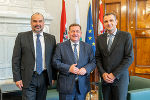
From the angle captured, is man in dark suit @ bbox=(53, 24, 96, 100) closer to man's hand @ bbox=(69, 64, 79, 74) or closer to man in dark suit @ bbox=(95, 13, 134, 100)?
man's hand @ bbox=(69, 64, 79, 74)

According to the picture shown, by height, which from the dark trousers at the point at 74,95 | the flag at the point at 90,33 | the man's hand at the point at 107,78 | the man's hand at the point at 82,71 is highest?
the flag at the point at 90,33

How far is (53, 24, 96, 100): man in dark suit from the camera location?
2021mm

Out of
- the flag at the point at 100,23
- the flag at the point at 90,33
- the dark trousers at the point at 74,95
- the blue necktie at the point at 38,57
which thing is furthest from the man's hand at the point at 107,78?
the flag at the point at 100,23

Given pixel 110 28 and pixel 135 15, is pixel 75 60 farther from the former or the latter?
pixel 135 15

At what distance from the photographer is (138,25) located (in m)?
4.59

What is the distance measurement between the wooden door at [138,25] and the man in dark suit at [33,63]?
3079 mm

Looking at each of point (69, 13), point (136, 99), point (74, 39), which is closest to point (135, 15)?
point (69, 13)

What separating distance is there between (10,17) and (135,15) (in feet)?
10.1

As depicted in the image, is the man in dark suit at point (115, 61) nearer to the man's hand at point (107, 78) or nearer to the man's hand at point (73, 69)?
the man's hand at point (107, 78)

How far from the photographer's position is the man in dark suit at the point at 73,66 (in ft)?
6.63

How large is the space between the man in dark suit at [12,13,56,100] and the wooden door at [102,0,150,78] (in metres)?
3.08

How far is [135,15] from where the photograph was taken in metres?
4.59

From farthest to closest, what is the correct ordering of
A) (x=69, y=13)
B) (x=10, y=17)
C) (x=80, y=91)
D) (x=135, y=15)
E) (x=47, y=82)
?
1. (x=69, y=13)
2. (x=135, y=15)
3. (x=10, y=17)
4. (x=47, y=82)
5. (x=80, y=91)

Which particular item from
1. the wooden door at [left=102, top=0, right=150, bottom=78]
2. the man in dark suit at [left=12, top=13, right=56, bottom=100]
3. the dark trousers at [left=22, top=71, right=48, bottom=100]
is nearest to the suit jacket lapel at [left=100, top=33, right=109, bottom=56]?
the man in dark suit at [left=12, top=13, right=56, bottom=100]
